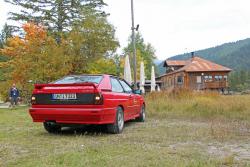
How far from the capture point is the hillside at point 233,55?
132 metres

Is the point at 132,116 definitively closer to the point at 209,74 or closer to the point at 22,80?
the point at 22,80

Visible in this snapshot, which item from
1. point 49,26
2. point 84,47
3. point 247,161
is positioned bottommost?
point 247,161

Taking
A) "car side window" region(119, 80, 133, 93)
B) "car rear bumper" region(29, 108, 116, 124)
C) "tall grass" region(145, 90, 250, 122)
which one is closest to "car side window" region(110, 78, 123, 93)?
"car side window" region(119, 80, 133, 93)

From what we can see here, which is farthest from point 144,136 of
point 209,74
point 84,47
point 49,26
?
point 209,74

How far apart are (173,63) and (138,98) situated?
72.7m

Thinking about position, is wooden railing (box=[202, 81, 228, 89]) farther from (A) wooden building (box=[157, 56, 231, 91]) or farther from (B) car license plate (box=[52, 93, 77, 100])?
(B) car license plate (box=[52, 93, 77, 100])

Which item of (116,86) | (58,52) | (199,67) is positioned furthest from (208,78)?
(116,86)

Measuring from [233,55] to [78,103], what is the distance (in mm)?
132176

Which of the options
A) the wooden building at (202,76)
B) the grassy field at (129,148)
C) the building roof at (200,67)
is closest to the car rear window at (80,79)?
the grassy field at (129,148)

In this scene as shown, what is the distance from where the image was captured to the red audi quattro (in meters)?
8.84

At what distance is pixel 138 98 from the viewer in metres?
12.6

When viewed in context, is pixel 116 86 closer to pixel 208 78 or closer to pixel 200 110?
pixel 200 110

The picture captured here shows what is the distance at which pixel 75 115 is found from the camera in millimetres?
8852

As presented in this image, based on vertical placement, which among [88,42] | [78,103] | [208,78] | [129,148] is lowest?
[129,148]
